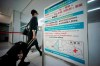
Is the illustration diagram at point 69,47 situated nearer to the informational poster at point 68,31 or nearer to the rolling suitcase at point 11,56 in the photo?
the informational poster at point 68,31

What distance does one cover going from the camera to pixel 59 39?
901 millimetres

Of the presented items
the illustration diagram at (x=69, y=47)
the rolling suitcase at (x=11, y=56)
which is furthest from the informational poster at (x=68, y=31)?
the rolling suitcase at (x=11, y=56)

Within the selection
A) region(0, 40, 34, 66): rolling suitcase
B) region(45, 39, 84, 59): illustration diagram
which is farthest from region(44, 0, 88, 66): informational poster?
region(0, 40, 34, 66): rolling suitcase

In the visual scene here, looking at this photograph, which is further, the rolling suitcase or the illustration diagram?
the rolling suitcase

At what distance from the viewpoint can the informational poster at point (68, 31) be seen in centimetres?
65

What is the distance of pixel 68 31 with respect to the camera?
79cm

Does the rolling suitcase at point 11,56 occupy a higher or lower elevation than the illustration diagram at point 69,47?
lower

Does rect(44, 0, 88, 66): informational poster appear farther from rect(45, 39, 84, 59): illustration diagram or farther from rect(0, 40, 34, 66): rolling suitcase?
rect(0, 40, 34, 66): rolling suitcase

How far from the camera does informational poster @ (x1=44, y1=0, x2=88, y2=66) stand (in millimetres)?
647

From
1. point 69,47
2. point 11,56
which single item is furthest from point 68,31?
point 11,56

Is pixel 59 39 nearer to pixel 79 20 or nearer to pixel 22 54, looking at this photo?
pixel 79 20

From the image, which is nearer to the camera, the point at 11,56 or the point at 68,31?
the point at 68,31

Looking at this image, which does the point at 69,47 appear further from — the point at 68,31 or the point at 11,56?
the point at 11,56

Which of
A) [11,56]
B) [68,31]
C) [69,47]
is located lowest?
[11,56]
